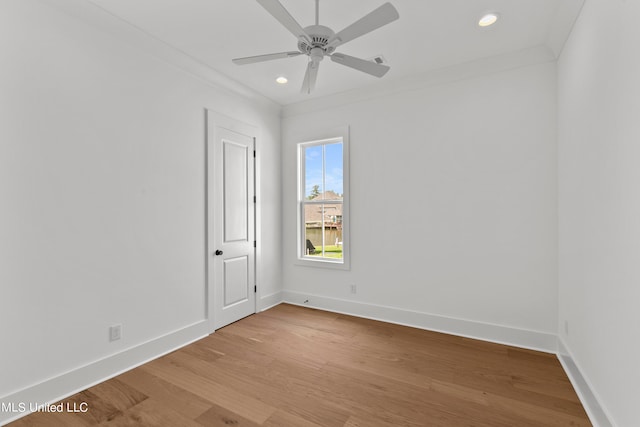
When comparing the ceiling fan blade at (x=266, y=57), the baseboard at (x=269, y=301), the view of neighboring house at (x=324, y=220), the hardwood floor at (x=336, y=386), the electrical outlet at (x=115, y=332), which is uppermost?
the ceiling fan blade at (x=266, y=57)

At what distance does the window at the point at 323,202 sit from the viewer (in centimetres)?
386

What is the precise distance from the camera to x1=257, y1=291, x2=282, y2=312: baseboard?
Result: 153 inches

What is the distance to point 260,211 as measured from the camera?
3.92 meters

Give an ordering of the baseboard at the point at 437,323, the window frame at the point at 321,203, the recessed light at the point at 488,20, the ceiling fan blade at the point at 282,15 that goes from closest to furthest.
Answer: the ceiling fan blade at the point at 282,15 < the recessed light at the point at 488,20 < the baseboard at the point at 437,323 < the window frame at the point at 321,203

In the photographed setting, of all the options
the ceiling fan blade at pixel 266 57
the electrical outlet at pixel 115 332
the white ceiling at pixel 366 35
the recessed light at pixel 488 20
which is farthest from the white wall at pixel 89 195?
the recessed light at pixel 488 20

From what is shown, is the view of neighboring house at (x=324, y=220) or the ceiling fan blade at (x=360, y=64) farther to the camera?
the view of neighboring house at (x=324, y=220)

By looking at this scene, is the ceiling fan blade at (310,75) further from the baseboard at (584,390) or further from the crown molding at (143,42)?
the baseboard at (584,390)

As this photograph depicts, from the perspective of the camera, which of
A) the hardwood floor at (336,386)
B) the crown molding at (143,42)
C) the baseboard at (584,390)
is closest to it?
the baseboard at (584,390)

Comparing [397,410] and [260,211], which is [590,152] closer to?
[397,410]

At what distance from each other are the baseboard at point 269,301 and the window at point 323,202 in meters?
0.65

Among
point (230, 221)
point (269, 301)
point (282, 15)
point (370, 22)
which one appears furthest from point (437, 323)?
point (282, 15)

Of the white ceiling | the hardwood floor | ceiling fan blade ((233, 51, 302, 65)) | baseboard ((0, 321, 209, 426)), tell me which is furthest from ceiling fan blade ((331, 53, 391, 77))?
baseboard ((0, 321, 209, 426))

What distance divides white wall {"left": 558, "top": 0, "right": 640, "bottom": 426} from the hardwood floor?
1.48ft

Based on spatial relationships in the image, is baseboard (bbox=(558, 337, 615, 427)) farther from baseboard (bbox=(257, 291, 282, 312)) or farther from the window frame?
baseboard (bbox=(257, 291, 282, 312))
